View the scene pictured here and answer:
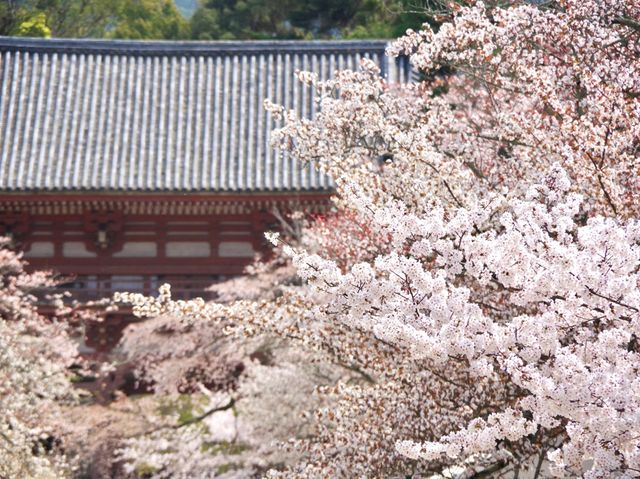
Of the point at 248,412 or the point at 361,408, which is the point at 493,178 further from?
the point at 248,412

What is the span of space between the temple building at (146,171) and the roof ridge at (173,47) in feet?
1.14

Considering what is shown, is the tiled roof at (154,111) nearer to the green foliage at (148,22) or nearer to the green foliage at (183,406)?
the green foliage at (183,406)

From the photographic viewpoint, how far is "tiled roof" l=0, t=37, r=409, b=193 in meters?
21.2

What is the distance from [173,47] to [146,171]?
3415 millimetres

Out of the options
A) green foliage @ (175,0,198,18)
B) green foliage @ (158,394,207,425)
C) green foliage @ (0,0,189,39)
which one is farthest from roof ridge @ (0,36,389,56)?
green foliage @ (175,0,198,18)

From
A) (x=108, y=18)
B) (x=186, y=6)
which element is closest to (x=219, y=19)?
(x=108, y=18)

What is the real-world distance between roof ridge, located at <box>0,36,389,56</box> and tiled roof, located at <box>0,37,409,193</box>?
0.06 ft

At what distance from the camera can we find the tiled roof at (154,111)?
69.7 ft

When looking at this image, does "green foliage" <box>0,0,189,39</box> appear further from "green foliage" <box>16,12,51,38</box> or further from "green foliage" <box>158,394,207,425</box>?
"green foliage" <box>158,394,207,425</box>

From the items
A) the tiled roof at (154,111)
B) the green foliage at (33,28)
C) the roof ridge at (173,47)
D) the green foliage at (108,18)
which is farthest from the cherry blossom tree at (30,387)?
the green foliage at (108,18)

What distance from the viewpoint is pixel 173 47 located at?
23938mm

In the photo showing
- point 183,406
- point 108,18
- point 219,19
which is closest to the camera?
point 183,406

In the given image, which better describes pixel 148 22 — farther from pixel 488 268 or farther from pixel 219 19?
pixel 488 268

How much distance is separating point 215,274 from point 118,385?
309 cm
